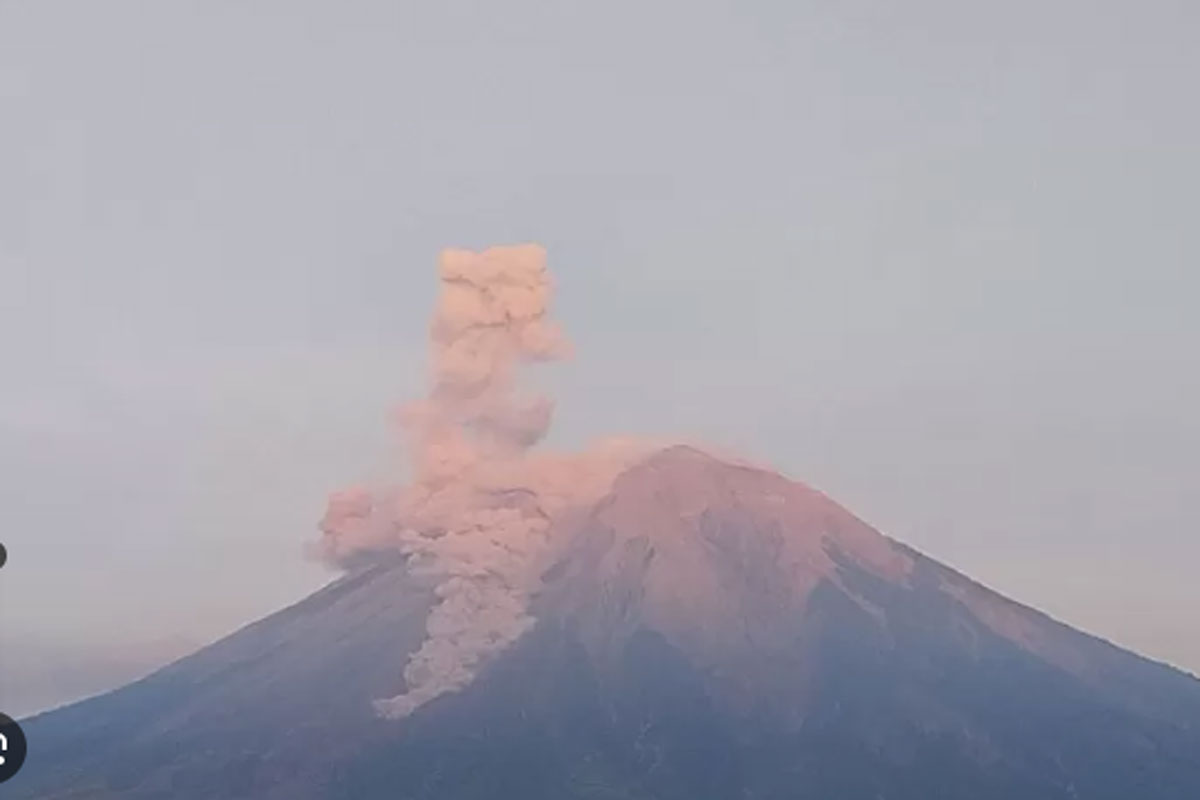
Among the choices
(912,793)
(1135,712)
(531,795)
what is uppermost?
(1135,712)

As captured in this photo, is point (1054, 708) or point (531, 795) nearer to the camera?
point (531, 795)

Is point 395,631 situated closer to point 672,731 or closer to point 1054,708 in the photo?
point 672,731

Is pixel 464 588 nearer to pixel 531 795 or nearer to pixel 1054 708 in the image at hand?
pixel 531 795

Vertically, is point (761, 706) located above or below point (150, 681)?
above

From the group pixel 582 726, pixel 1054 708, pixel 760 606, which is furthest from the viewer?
pixel 760 606

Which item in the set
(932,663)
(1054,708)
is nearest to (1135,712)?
(1054,708)

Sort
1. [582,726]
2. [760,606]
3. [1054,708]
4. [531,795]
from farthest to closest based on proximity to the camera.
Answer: [760,606] < [1054,708] < [582,726] < [531,795]
